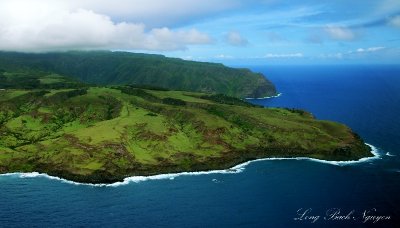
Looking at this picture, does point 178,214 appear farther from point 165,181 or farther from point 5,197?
point 5,197

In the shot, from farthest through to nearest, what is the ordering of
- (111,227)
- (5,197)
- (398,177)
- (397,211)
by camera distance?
(398,177) < (5,197) < (397,211) < (111,227)

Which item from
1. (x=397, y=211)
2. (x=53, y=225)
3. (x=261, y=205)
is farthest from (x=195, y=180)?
(x=397, y=211)

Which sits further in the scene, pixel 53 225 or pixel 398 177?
pixel 398 177

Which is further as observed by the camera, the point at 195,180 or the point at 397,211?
the point at 195,180

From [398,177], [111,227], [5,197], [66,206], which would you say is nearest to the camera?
[111,227]

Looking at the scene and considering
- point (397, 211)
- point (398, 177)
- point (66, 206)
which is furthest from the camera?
point (398, 177)

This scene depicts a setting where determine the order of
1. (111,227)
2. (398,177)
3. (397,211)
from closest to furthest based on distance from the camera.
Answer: (111,227)
(397,211)
(398,177)

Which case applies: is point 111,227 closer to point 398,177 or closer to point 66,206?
point 66,206

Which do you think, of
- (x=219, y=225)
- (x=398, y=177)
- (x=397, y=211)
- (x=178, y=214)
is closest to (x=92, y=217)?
(x=178, y=214)
